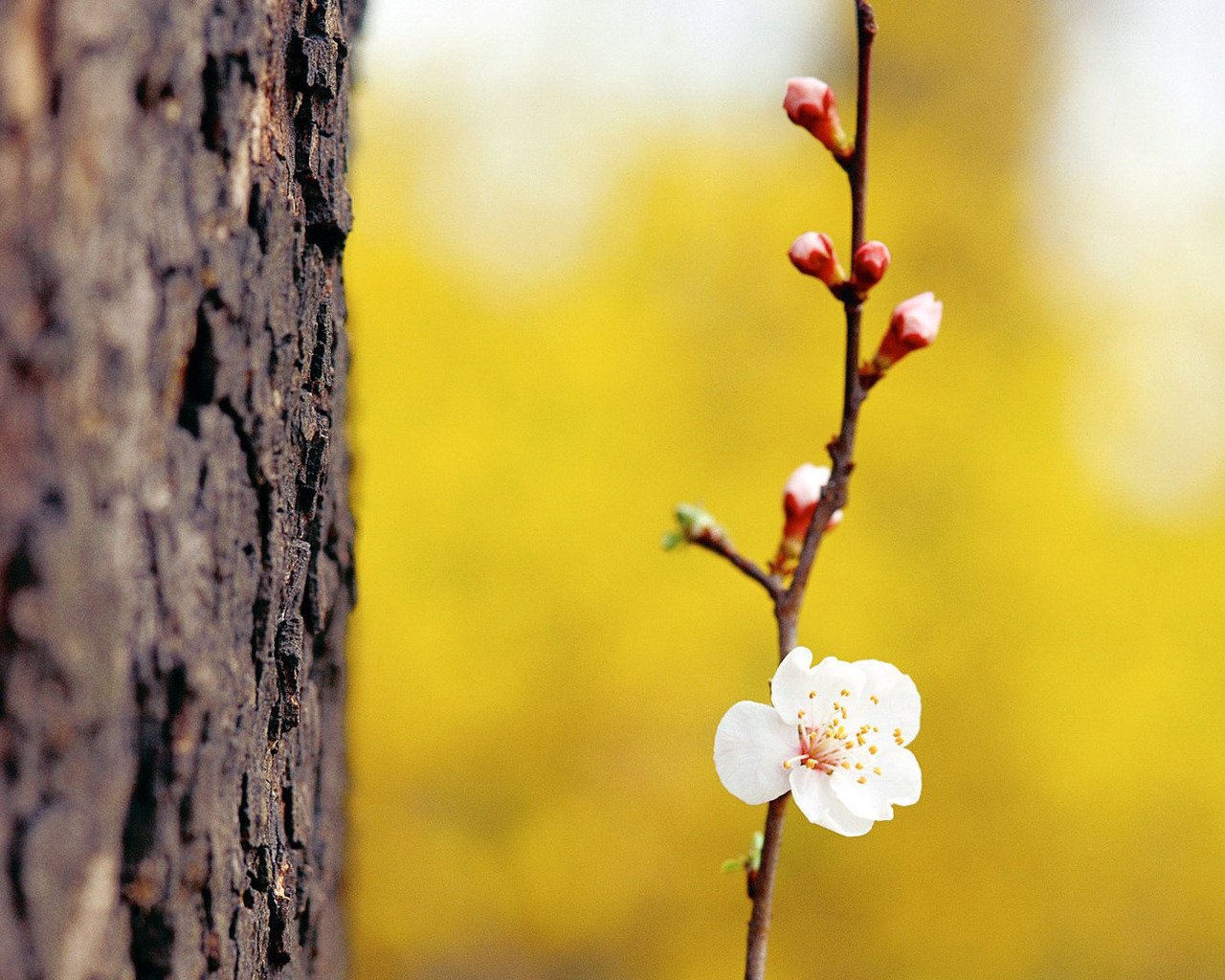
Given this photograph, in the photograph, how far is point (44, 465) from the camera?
0.43 meters

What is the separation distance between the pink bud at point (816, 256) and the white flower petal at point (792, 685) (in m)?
0.26

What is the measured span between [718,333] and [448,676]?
196 cm

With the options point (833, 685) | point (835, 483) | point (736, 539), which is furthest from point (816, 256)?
point (736, 539)

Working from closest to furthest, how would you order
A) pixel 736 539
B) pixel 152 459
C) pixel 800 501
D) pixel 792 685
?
pixel 152 459 → pixel 792 685 → pixel 800 501 → pixel 736 539

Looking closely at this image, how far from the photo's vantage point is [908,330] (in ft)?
2.45

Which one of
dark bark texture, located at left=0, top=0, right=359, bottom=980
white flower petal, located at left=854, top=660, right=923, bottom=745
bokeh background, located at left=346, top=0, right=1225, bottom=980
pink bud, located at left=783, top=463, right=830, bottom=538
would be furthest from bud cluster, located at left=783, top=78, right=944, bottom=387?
bokeh background, located at left=346, top=0, right=1225, bottom=980

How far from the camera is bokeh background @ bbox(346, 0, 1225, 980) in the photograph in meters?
4.19

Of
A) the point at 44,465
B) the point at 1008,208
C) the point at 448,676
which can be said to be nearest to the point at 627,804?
the point at 448,676

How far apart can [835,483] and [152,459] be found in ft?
1.38

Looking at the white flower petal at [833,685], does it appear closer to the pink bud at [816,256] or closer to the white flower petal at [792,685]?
the white flower petal at [792,685]

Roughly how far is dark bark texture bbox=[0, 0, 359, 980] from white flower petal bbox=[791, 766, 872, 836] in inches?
13.6

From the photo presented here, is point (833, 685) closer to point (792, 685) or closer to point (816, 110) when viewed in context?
point (792, 685)

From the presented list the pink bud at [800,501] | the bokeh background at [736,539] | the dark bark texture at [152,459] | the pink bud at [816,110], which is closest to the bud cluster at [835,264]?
the pink bud at [816,110]

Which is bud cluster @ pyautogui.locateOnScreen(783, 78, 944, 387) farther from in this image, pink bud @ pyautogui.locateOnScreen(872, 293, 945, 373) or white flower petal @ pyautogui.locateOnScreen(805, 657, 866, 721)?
white flower petal @ pyautogui.locateOnScreen(805, 657, 866, 721)
